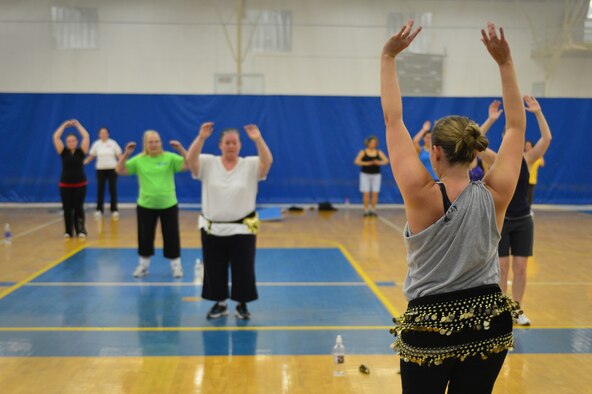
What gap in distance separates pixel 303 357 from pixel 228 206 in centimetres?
173

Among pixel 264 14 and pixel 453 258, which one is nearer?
pixel 453 258

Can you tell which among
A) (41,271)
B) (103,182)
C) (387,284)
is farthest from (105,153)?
(387,284)

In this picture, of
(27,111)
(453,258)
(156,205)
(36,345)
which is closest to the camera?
(453,258)

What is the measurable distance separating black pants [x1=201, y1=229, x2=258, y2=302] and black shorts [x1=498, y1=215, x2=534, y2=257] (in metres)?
2.62

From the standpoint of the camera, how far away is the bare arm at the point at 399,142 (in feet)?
8.25

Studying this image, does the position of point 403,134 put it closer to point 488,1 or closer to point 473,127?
point 473,127

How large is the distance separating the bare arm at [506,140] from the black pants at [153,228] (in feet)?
21.9

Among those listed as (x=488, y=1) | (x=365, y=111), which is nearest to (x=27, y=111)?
(x=365, y=111)

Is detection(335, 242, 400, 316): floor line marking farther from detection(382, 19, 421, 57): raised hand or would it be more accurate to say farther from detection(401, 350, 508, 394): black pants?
detection(382, 19, 421, 57): raised hand

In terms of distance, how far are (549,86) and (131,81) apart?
1177cm

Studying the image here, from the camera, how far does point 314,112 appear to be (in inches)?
693

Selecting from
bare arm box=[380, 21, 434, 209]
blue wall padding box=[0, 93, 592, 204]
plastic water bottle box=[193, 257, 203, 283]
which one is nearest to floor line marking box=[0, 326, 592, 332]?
plastic water bottle box=[193, 257, 203, 283]

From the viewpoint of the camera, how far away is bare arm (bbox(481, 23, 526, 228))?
263 cm

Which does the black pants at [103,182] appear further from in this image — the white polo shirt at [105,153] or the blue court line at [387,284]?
the blue court line at [387,284]
